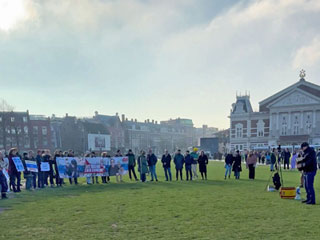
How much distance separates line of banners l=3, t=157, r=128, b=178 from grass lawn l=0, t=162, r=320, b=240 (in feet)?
16.8

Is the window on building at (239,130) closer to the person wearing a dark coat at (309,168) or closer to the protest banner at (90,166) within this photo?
the protest banner at (90,166)

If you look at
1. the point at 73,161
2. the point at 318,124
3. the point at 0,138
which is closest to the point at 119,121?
the point at 0,138

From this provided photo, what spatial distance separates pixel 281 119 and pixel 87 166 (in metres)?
65.3

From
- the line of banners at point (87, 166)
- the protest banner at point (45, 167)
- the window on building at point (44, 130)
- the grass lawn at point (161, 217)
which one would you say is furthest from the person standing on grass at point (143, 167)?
the window on building at point (44, 130)

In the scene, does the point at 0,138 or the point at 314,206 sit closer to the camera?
the point at 314,206

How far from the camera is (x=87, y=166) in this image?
66.8ft

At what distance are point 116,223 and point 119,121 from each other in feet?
367

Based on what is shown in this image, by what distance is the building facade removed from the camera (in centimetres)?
7175

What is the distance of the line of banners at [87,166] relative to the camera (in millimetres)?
19312

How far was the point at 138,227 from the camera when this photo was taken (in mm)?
8422

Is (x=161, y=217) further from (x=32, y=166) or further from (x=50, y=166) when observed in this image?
(x=50, y=166)

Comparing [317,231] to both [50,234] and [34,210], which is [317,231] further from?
[34,210]

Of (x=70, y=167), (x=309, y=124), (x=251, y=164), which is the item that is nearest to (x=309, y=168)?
(x=251, y=164)

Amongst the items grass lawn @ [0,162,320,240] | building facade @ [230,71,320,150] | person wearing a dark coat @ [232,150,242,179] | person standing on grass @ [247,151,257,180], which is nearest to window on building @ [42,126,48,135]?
building facade @ [230,71,320,150]
